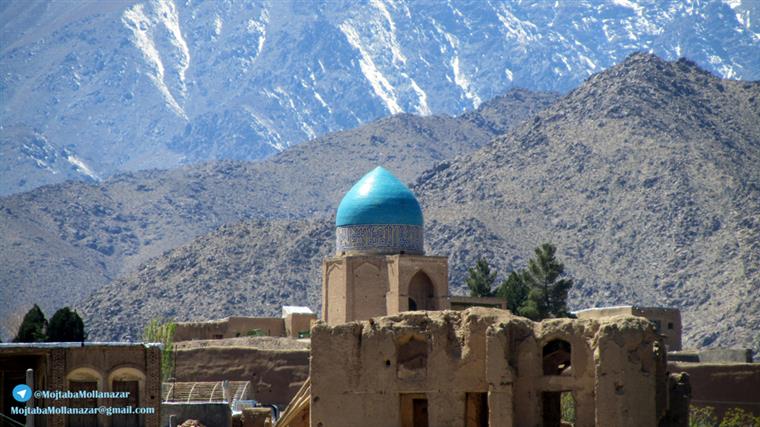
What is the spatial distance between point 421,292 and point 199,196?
71173 mm

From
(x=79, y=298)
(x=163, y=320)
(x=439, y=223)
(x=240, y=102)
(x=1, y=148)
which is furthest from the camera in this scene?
(x=240, y=102)

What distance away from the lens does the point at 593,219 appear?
87.2 metres

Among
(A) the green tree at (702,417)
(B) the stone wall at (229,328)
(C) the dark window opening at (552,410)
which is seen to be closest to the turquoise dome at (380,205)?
(B) the stone wall at (229,328)

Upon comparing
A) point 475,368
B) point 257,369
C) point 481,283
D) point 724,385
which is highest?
point 481,283

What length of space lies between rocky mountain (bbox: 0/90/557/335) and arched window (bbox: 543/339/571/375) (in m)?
65.5

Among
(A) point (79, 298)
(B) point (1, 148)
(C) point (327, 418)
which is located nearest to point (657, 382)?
(C) point (327, 418)

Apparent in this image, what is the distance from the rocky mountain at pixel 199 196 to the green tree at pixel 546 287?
46.9 meters

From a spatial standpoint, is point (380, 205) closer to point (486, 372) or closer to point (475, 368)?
point (475, 368)

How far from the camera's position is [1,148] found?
483ft

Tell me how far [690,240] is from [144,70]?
86.2 meters

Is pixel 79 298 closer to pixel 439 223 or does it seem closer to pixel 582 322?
pixel 439 223

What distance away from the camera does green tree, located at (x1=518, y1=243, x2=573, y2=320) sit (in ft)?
189

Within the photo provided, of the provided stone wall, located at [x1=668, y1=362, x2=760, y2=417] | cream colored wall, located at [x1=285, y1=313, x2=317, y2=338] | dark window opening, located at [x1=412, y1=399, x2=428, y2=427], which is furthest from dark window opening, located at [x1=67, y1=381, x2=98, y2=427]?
cream colored wall, located at [x1=285, y1=313, x2=317, y2=338]

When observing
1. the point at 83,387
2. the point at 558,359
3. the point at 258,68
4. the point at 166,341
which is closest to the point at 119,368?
the point at 83,387
